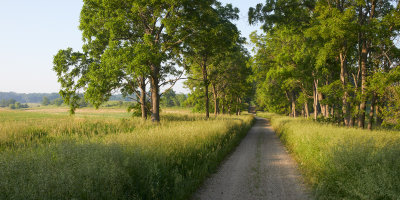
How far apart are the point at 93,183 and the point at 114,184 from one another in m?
0.39

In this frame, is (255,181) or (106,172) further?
(255,181)

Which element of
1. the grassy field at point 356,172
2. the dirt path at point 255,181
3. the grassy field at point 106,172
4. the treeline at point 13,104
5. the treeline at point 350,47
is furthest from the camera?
the treeline at point 13,104

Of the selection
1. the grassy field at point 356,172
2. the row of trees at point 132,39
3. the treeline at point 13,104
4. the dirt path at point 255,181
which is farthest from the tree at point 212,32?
the treeline at point 13,104

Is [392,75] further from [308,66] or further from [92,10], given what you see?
[92,10]

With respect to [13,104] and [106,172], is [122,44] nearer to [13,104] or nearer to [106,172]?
[106,172]

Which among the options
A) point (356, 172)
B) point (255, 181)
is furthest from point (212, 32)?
point (356, 172)

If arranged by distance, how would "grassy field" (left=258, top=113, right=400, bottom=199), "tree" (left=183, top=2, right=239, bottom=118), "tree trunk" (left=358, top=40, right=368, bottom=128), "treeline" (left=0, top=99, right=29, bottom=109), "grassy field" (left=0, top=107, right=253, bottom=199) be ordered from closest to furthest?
1. "grassy field" (left=0, top=107, right=253, bottom=199)
2. "grassy field" (left=258, top=113, right=400, bottom=199)
3. "tree trunk" (left=358, top=40, right=368, bottom=128)
4. "tree" (left=183, top=2, right=239, bottom=118)
5. "treeline" (left=0, top=99, right=29, bottom=109)

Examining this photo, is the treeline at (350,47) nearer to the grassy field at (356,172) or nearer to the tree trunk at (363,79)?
the tree trunk at (363,79)

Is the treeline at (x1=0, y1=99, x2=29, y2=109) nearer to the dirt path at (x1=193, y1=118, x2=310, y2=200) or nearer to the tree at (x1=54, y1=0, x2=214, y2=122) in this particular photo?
the tree at (x1=54, y1=0, x2=214, y2=122)

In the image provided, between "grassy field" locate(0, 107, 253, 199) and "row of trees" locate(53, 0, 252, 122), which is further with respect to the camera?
"row of trees" locate(53, 0, 252, 122)

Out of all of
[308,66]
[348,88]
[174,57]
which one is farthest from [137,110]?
[348,88]

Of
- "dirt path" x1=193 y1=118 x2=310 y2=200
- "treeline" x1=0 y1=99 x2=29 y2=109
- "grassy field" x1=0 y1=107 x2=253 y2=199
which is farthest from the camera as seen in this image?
A: "treeline" x1=0 y1=99 x2=29 y2=109

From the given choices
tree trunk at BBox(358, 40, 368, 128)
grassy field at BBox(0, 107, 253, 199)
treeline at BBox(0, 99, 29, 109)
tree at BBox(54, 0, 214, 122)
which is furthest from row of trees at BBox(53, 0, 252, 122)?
treeline at BBox(0, 99, 29, 109)

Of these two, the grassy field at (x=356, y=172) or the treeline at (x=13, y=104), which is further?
the treeline at (x=13, y=104)
